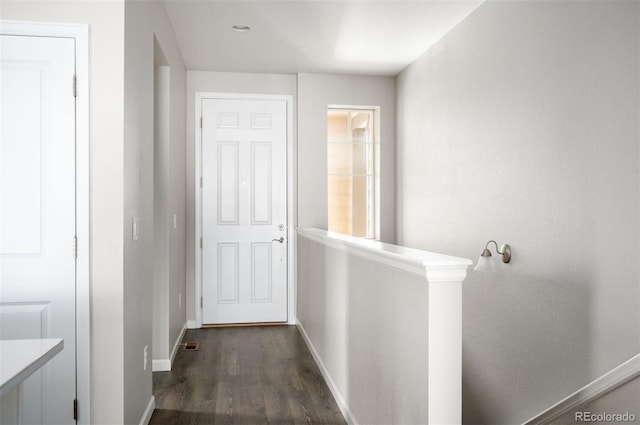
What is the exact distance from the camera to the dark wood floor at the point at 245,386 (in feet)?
8.78

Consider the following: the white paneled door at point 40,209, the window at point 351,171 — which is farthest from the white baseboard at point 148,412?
the window at point 351,171

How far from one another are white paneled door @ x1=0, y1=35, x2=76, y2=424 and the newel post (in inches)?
59.9

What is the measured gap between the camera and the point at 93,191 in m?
2.09

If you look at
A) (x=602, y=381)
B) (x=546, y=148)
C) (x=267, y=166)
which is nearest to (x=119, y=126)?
(x=546, y=148)

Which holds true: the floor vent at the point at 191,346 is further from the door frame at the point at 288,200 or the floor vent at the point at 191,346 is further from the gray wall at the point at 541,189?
the gray wall at the point at 541,189

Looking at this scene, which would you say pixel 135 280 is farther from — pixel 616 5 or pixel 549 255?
pixel 616 5

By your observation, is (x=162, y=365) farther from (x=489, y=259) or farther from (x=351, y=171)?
(x=351, y=171)

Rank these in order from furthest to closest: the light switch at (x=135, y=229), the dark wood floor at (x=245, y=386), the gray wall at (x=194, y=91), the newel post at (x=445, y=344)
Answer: the gray wall at (x=194, y=91) → the dark wood floor at (x=245, y=386) → the light switch at (x=135, y=229) → the newel post at (x=445, y=344)

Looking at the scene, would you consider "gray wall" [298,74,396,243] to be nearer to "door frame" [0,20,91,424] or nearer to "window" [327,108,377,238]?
"window" [327,108,377,238]

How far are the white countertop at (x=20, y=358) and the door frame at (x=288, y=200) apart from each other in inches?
135

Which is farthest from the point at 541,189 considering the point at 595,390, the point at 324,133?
the point at 324,133

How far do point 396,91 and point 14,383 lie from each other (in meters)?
4.38

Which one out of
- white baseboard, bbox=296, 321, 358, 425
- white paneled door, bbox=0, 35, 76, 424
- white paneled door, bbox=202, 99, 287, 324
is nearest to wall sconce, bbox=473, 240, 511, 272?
white baseboard, bbox=296, 321, 358, 425

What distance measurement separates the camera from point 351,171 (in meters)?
4.97
